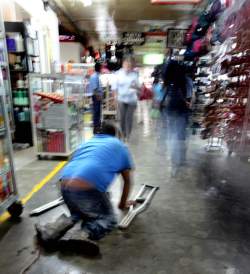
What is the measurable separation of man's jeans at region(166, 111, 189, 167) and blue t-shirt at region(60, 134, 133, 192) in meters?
1.83

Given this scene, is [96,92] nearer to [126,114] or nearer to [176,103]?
[126,114]

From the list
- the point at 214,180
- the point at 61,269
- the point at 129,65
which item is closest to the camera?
the point at 61,269

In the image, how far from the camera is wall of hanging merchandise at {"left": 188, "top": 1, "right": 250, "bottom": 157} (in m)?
2.87

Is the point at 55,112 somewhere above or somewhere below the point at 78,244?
above

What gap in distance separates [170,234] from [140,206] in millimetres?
580

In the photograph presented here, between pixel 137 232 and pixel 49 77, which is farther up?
pixel 49 77

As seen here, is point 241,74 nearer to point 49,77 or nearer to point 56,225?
point 56,225

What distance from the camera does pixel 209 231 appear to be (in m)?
2.61

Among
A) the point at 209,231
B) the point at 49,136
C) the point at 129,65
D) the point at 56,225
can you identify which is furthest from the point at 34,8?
the point at 209,231

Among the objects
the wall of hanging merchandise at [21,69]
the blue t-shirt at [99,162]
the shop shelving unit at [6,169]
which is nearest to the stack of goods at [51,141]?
the wall of hanging merchandise at [21,69]

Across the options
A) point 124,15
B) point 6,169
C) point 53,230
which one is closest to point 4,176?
point 6,169

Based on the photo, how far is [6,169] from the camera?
105 inches

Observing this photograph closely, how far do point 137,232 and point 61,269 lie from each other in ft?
2.62

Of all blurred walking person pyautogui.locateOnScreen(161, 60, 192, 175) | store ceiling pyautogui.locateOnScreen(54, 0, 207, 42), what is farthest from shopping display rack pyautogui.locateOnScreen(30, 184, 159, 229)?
store ceiling pyautogui.locateOnScreen(54, 0, 207, 42)
